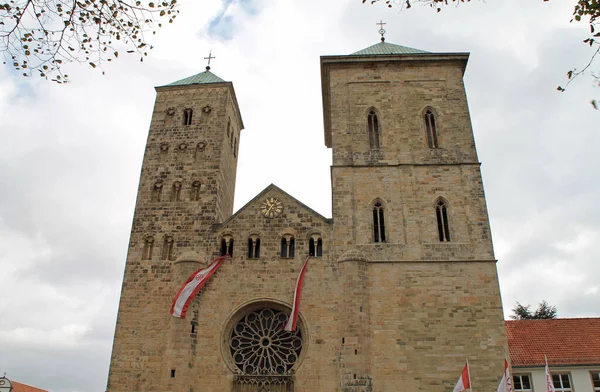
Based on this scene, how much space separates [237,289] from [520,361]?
1113 centimetres

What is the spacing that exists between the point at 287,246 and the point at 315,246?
1.07 m

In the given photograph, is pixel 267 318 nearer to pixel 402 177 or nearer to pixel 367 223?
pixel 367 223

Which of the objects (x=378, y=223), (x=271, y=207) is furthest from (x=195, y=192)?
(x=378, y=223)

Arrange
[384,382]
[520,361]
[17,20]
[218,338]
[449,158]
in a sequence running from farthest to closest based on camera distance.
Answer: [449,158], [520,361], [218,338], [384,382], [17,20]

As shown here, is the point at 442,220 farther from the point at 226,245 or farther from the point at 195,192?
the point at 195,192

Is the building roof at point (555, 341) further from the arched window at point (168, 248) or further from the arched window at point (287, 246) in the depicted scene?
the arched window at point (168, 248)

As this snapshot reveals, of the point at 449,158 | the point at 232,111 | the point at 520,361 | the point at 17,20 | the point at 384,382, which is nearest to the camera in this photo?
the point at 17,20

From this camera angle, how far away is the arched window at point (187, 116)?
76.8 feet

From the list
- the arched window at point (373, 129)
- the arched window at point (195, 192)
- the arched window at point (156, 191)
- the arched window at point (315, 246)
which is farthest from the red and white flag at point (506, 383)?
the arched window at point (156, 191)

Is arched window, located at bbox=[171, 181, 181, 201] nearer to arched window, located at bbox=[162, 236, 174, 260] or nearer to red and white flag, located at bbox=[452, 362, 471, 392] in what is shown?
arched window, located at bbox=[162, 236, 174, 260]

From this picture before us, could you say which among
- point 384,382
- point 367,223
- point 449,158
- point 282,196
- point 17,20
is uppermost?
point 449,158

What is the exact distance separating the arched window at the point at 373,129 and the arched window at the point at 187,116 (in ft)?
26.9

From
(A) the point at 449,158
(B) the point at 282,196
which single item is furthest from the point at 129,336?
(A) the point at 449,158

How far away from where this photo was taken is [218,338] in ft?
58.2
